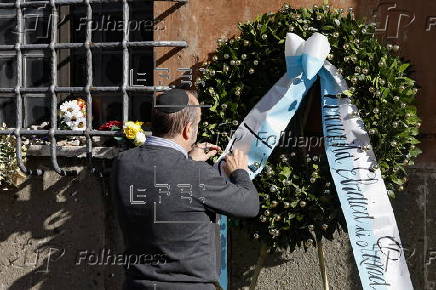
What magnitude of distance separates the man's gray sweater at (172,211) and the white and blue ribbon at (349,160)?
51.7 inches

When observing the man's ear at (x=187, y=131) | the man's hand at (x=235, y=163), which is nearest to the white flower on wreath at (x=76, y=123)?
the man's hand at (x=235, y=163)

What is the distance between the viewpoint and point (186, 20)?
16.4ft

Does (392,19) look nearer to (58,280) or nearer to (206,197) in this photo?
(206,197)

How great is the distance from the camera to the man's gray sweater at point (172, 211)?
9.74 ft

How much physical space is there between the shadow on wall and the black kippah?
2073 mm

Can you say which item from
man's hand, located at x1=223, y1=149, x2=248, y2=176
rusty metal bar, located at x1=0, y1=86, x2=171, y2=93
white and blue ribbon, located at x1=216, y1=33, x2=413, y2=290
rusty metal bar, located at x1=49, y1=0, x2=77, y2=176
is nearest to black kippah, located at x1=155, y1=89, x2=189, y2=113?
man's hand, located at x1=223, y1=149, x2=248, y2=176

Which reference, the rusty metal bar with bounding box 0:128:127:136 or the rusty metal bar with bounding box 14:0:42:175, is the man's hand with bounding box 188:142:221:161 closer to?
the rusty metal bar with bounding box 0:128:127:136

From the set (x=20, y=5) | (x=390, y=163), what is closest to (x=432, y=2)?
(x=390, y=163)

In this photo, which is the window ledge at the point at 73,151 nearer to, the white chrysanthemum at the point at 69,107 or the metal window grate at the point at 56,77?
the metal window grate at the point at 56,77

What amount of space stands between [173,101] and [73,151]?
6.91 ft

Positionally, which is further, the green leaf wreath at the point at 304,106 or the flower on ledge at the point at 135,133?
the flower on ledge at the point at 135,133

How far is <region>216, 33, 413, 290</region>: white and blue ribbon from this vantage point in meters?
4.19

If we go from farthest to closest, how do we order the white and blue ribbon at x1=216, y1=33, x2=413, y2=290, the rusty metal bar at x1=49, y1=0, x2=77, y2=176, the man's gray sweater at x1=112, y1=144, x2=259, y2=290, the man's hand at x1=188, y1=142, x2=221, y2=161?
the rusty metal bar at x1=49, y1=0, x2=77, y2=176 < the white and blue ribbon at x1=216, y1=33, x2=413, y2=290 < the man's hand at x1=188, y1=142, x2=221, y2=161 < the man's gray sweater at x1=112, y1=144, x2=259, y2=290

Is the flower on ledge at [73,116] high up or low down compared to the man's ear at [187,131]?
down
